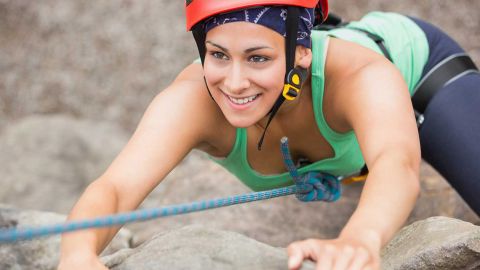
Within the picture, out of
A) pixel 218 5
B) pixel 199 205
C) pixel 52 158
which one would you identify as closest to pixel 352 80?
pixel 218 5

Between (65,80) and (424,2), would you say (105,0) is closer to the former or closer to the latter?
(65,80)

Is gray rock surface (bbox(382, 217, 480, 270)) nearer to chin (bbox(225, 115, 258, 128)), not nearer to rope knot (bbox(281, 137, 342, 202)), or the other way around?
rope knot (bbox(281, 137, 342, 202))

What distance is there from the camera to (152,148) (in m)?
2.36

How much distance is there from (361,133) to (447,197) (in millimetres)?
2329

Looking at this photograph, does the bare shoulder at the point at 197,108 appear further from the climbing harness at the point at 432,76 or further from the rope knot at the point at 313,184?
the climbing harness at the point at 432,76

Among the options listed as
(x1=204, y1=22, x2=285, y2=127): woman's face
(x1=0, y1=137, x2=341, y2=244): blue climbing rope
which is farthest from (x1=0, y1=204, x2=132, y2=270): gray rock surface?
(x1=204, y1=22, x2=285, y2=127): woman's face

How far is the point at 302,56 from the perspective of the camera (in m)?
2.46

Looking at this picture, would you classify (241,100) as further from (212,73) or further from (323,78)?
(323,78)

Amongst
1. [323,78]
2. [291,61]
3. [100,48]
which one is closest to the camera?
[291,61]

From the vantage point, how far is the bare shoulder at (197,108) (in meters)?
2.50

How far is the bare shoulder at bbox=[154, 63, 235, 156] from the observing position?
2.50 meters

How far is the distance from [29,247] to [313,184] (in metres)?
1.27

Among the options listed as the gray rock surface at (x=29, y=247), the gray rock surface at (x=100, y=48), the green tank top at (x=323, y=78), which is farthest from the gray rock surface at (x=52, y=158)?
the green tank top at (x=323, y=78)

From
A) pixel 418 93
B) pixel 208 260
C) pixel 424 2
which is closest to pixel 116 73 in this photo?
pixel 424 2
